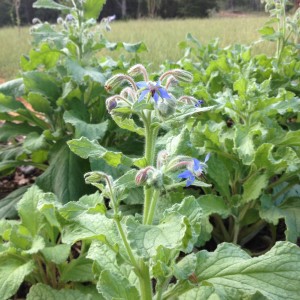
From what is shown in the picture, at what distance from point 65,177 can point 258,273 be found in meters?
1.62

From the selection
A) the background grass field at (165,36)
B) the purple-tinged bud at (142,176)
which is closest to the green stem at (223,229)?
the purple-tinged bud at (142,176)

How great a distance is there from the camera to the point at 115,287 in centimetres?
151

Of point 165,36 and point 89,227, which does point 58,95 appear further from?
point 165,36

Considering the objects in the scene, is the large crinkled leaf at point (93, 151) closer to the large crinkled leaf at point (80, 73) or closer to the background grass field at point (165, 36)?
the large crinkled leaf at point (80, 73)

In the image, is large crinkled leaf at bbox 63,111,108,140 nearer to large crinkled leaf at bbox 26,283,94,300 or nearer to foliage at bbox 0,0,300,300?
foliage at bbox 0,0,300,300

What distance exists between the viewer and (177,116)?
4.64 ft

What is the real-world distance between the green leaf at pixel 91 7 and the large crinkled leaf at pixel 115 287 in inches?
88.6

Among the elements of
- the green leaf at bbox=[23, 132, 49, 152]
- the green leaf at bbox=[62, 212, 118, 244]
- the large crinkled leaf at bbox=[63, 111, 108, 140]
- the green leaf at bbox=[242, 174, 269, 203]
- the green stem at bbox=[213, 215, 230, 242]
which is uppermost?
the green leaf at bbox=[62, 212, 118, 244]

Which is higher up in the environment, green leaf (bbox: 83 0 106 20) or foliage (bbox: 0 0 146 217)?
green leaf (bbox: 83 0 106 20)

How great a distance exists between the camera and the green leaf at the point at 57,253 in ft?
→ 6.47

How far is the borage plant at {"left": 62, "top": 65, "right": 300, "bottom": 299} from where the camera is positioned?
4.31ft

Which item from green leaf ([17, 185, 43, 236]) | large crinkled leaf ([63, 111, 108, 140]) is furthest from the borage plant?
large crinkled leaf ([63, 111, 108, 140])

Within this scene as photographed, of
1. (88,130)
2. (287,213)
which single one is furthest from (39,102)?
(287,213)

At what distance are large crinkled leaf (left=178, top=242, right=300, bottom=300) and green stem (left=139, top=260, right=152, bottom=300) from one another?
0.53 feet
